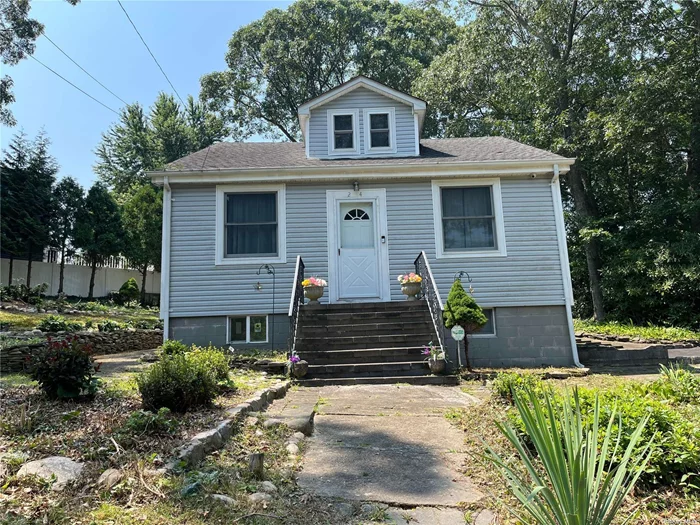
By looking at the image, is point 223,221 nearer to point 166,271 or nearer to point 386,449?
point 166,271

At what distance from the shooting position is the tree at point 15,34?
13641mm

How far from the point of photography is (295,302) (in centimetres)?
838

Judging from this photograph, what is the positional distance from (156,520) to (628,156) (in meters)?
18.2

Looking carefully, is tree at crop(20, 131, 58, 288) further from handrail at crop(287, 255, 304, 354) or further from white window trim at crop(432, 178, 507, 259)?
white window trim at crop(432, 178, 507, 259)

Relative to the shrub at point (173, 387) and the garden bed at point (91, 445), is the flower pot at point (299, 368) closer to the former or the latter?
the garden bed at point (91, 445)

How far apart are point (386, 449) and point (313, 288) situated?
5366mm

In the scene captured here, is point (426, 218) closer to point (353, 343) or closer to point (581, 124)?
point (353, 343)

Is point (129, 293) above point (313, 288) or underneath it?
above

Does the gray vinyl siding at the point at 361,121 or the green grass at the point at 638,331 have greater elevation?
the gray vinyl siding at the point at 361,121

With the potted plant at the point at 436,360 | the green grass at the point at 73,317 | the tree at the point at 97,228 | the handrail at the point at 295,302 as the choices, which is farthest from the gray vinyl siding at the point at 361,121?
the tree at the point at 97,228

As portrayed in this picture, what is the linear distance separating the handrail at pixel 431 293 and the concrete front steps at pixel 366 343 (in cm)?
14

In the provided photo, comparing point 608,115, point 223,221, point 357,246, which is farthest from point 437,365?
point 608,115

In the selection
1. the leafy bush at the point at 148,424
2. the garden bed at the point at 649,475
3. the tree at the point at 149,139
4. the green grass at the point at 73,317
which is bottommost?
the garden bed at the point at 649,475

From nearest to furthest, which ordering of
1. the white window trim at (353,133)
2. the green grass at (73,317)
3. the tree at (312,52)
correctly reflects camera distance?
the green grass at (73,317) → the white window trim at (353,133) → the tree at (312,52)
